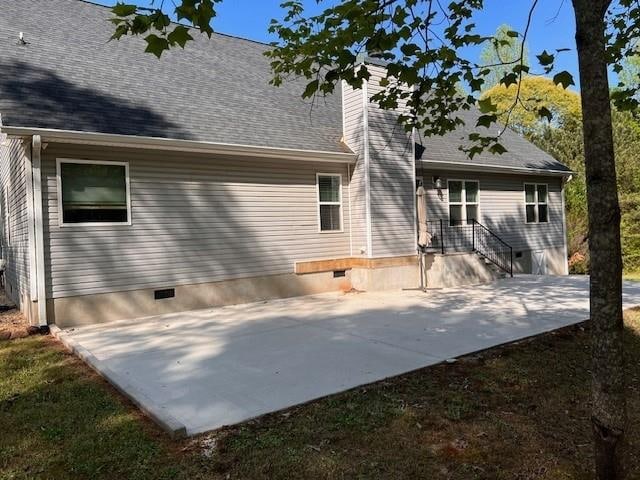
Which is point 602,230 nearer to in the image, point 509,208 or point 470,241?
point 470,241

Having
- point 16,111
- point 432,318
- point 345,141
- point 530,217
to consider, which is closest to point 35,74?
point 16,111

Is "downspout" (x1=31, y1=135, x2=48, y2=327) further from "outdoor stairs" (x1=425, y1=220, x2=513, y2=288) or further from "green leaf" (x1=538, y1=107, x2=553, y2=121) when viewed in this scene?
"outdoor stairs" (x1=425, y1=220, x2=513, y2=288)

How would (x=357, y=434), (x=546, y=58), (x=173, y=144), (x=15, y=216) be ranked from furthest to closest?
(x=15, y=216), (x=173, y=144), (x=546, y=58), (x=357, y=434)

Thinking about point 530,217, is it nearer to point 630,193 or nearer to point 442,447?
point 630,193

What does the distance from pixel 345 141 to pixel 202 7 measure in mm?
8832

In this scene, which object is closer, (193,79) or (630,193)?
(193,79)

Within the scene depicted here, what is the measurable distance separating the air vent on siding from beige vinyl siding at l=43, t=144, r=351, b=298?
0.42 feet

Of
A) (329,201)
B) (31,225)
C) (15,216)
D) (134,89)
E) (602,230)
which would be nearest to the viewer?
(602,230)

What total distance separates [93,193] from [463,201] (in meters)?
9.68

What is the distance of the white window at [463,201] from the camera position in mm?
13438

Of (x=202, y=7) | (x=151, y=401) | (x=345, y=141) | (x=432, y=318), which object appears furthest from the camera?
(x=345, y=141)

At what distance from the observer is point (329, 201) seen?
10953 millimetres

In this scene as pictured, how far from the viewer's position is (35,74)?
8164 millimetres

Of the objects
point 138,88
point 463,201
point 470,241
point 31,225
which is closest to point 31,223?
point 31,225
